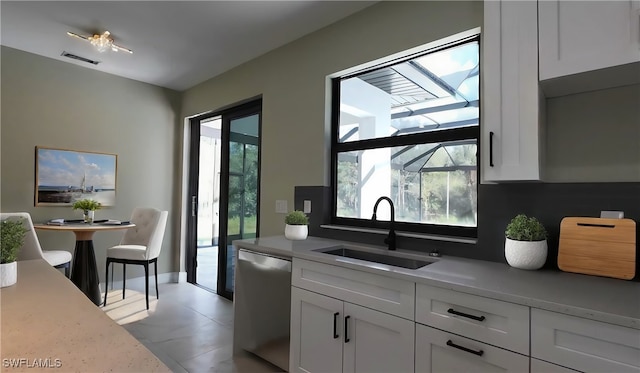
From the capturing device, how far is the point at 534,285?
1326mm

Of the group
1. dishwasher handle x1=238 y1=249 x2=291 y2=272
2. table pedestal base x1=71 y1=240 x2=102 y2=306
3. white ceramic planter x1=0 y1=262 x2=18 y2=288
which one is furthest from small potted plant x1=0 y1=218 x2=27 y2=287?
table pedestal base x1=71 y1=240 x2=102 y2=306

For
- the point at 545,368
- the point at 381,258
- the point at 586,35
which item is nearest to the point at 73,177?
the point at 381,258

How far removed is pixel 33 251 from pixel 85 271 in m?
0.63

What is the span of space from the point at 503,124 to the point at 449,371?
1129 mm

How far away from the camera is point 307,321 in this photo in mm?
1928

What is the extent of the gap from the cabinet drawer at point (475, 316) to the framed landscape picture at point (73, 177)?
3.85m

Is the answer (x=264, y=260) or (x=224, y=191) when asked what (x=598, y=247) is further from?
(x=224, y=191)

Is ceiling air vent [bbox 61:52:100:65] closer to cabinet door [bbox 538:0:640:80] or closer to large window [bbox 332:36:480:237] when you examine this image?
large window [bbox 332:36:480:237]

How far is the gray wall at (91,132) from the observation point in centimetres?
336

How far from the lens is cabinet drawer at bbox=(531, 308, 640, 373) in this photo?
1016 millimetres

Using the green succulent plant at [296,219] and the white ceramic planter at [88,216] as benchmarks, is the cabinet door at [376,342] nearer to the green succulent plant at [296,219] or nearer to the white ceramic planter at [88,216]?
the green succulent plant at [296,219]

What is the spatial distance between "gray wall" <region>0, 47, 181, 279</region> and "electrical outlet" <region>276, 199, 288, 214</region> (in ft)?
7.01

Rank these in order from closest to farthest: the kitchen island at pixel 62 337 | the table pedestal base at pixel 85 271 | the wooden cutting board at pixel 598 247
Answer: the kitchen island at pixel 62 337, the wooden cutting board at pixel 598 247, the table pedestal base at pixel 85 271

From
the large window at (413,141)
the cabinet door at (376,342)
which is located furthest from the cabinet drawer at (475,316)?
the large window at (413,141)
